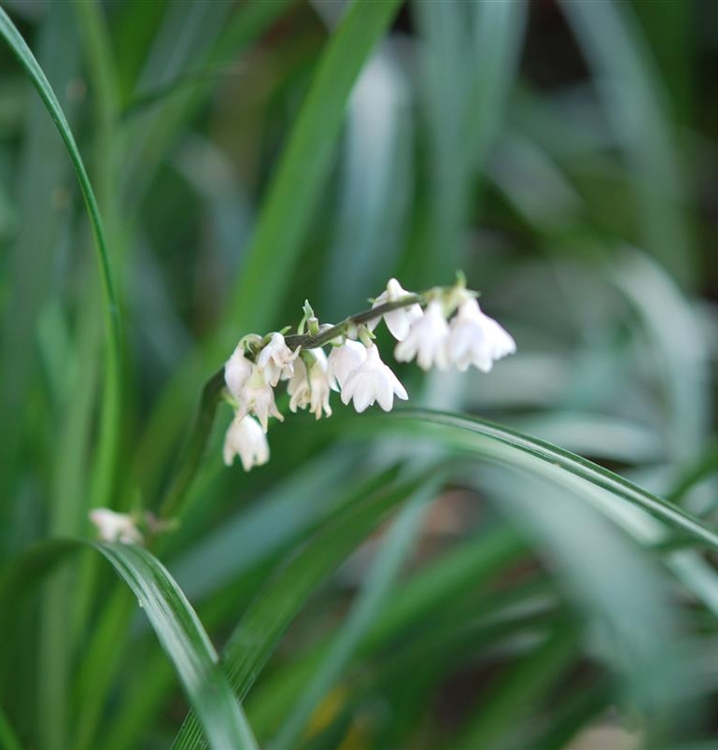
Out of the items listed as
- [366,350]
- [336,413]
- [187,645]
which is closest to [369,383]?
[366,350]

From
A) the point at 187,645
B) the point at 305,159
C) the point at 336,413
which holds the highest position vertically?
the point at 305,159

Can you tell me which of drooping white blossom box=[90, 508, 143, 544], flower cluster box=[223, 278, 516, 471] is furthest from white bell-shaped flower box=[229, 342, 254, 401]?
drooping white blossom box=[90, 508, 143, 544]

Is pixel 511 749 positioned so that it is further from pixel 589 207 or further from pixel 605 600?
pixel 589 207

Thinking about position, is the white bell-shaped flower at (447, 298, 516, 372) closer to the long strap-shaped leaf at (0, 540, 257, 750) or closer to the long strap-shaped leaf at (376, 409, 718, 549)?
the long strap-shaped leaf at (376, 409, 718, 549)

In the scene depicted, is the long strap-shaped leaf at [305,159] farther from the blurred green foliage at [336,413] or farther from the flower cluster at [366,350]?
the flower cluster at [366,350]

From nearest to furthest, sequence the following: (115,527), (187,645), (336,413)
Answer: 1. (187,645)
2. (115,527)
3. (336,413)

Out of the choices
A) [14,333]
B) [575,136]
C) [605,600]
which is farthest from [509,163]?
[14,333]

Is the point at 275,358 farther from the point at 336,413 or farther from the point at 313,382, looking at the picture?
the point at 336,413
